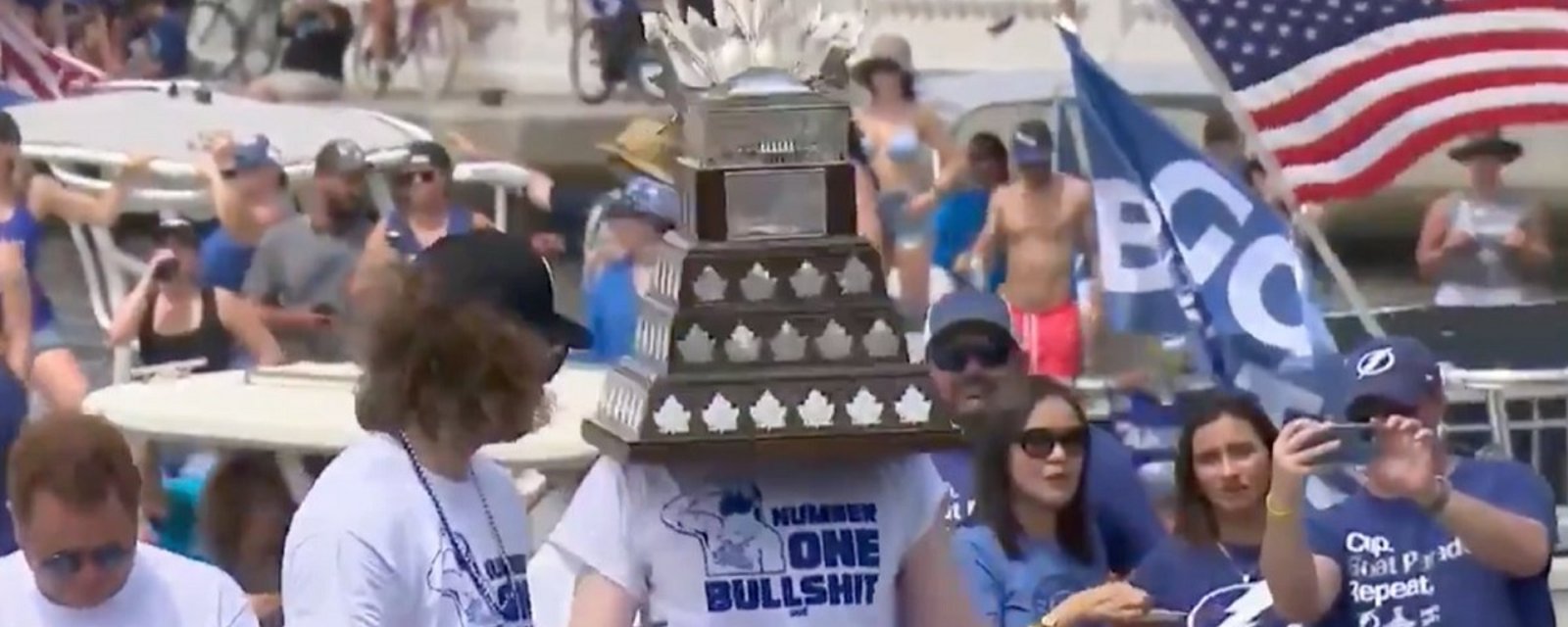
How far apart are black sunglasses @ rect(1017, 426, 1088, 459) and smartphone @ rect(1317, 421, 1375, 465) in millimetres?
877

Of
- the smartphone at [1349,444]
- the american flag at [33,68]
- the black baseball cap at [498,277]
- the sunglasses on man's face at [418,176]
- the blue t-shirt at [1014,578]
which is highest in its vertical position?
the american flag at [33,68]

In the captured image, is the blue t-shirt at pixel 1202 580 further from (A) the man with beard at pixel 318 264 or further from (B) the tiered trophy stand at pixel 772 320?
(A) the man with beard at pixel 318 264

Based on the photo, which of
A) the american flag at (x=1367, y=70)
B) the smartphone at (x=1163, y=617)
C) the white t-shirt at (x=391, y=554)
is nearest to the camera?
the white t-shirt at (x=391, y=554)

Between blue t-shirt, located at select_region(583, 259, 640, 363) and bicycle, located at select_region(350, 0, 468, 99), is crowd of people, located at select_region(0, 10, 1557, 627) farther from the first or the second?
bicycle, located at select_region(350, 0, 468, 99)

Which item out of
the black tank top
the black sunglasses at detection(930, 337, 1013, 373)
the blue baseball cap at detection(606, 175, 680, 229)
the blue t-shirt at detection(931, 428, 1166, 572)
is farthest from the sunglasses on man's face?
the blue t-shirt at detection(931, 428, 1166, 572)

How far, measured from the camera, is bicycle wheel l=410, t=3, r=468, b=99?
23.1m

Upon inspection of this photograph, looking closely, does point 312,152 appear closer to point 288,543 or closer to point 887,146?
point 887,146

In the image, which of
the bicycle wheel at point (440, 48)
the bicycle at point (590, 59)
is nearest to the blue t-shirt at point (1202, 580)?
the bicycle at point (590, 59)

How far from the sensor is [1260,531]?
5.70m

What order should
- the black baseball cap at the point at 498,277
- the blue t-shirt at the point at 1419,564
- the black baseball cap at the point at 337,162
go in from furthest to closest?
the black baseball cap at the point at 337,162 → the blue t-shirt at the point at 1419,564 → the black baseball cap at the point at 498,277

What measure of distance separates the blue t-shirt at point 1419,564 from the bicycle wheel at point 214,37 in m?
20.0

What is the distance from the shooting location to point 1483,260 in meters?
11.5

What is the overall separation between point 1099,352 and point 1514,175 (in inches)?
390

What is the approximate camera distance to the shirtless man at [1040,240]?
11.2 m
